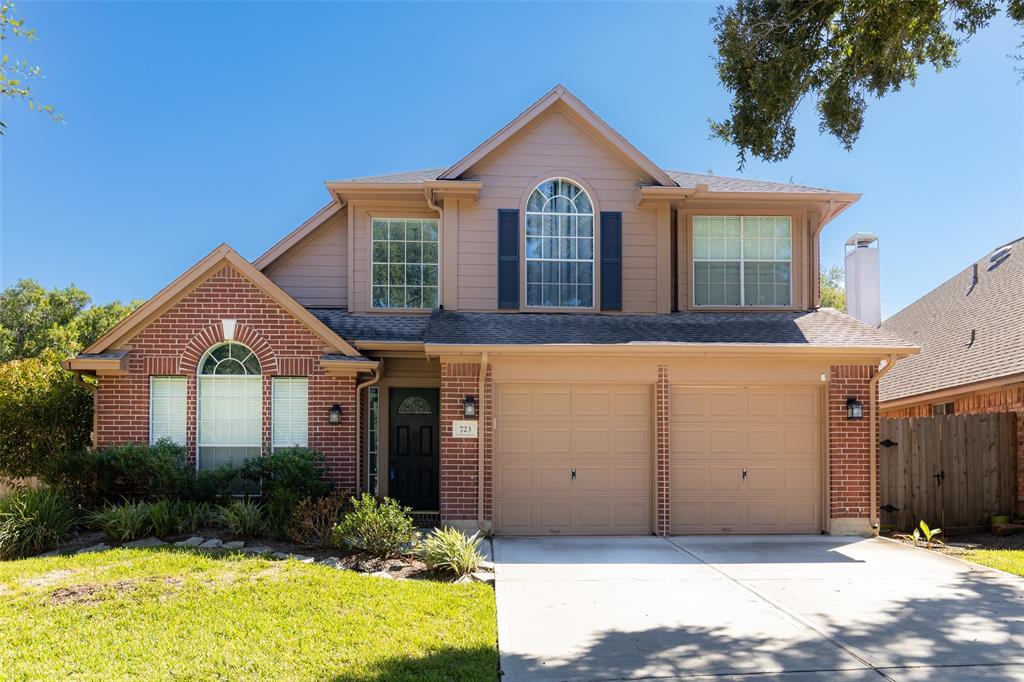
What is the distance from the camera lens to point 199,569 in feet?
27.4

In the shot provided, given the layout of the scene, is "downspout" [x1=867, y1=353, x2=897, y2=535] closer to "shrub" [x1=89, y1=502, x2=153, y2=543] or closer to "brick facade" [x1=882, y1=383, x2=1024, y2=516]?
"brick facade" [x1=882, y1=383, x2=1024, y2=516]

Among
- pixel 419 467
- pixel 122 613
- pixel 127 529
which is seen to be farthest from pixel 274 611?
pixel 419 467

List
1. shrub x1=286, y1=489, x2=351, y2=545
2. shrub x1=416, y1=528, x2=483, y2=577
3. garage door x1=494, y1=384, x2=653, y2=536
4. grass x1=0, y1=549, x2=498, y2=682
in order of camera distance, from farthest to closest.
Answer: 1. garage door x1=494, y1=384, x2=653, y2=536
2. shrub x1=286, y1=489, x2=351, y2=545
3. shrub x1=416, y1=528, x2=483, y2=577
4. grass x1=0, y1=549, x2=498, y2=682

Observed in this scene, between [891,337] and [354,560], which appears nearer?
[354,560]

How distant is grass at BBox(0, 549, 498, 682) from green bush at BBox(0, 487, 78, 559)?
2.93 feet

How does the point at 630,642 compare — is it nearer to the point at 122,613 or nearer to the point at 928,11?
the point at 122,613

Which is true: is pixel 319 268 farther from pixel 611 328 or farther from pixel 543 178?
pixel 611 328

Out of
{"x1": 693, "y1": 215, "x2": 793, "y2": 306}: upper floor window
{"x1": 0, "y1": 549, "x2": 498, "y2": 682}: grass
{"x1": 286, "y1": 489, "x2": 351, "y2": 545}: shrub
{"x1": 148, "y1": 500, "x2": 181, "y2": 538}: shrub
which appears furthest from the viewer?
{"x1": 693, "y1": 215, "x2": 793, "y2": 306}: upper floor window

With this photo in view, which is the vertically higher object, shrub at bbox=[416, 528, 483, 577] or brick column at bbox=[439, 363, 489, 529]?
brick column at bbox=[439, 363, 489, 529]

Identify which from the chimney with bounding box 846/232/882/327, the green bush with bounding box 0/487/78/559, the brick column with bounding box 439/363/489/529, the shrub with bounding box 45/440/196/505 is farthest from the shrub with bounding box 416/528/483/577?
the chimney with bounding box 846/232/882/327

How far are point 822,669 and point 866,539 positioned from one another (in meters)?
6.55

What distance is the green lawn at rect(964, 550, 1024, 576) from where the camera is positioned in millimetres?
9430

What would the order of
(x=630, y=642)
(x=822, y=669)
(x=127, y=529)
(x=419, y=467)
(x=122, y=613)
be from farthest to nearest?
1. (x=419, y=467)
2. (x=127, y=529)
3. (x=122, y=613)
4. (x=630, y=642)
5. (x=822, y=669)

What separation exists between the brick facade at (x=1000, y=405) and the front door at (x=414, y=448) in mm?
9713
